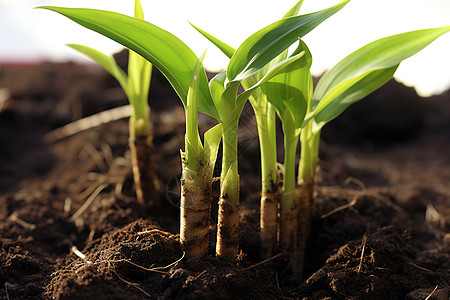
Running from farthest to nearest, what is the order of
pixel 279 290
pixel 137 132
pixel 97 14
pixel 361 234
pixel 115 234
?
1. pixel 137 132
2. pixel 361 234
3. pixel 115 234
4. pixel 279 290
5. pixel 97 14

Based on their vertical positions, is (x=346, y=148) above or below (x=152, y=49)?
below

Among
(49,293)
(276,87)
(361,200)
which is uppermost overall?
(276,87)

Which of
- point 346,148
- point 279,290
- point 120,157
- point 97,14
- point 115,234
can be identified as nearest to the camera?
point 97,14

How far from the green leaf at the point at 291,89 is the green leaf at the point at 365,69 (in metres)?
0.05

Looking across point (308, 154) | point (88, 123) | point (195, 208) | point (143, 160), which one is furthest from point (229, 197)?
point (88, 123)

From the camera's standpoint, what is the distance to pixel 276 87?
95 cm

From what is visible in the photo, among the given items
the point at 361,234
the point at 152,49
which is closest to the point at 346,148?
the point at 361,234

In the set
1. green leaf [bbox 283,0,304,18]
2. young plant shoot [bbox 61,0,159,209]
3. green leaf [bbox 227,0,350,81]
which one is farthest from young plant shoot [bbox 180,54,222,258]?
young plant shoot [bbox 61,0,159,209]

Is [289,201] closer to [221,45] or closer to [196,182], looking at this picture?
[196,182]

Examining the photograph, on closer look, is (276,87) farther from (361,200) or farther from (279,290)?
(361,200)

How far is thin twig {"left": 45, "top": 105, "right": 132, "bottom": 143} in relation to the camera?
227cm

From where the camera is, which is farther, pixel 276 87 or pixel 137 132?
pixel 137 132

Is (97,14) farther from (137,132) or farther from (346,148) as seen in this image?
(346,148)

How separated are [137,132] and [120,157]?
661 mm
